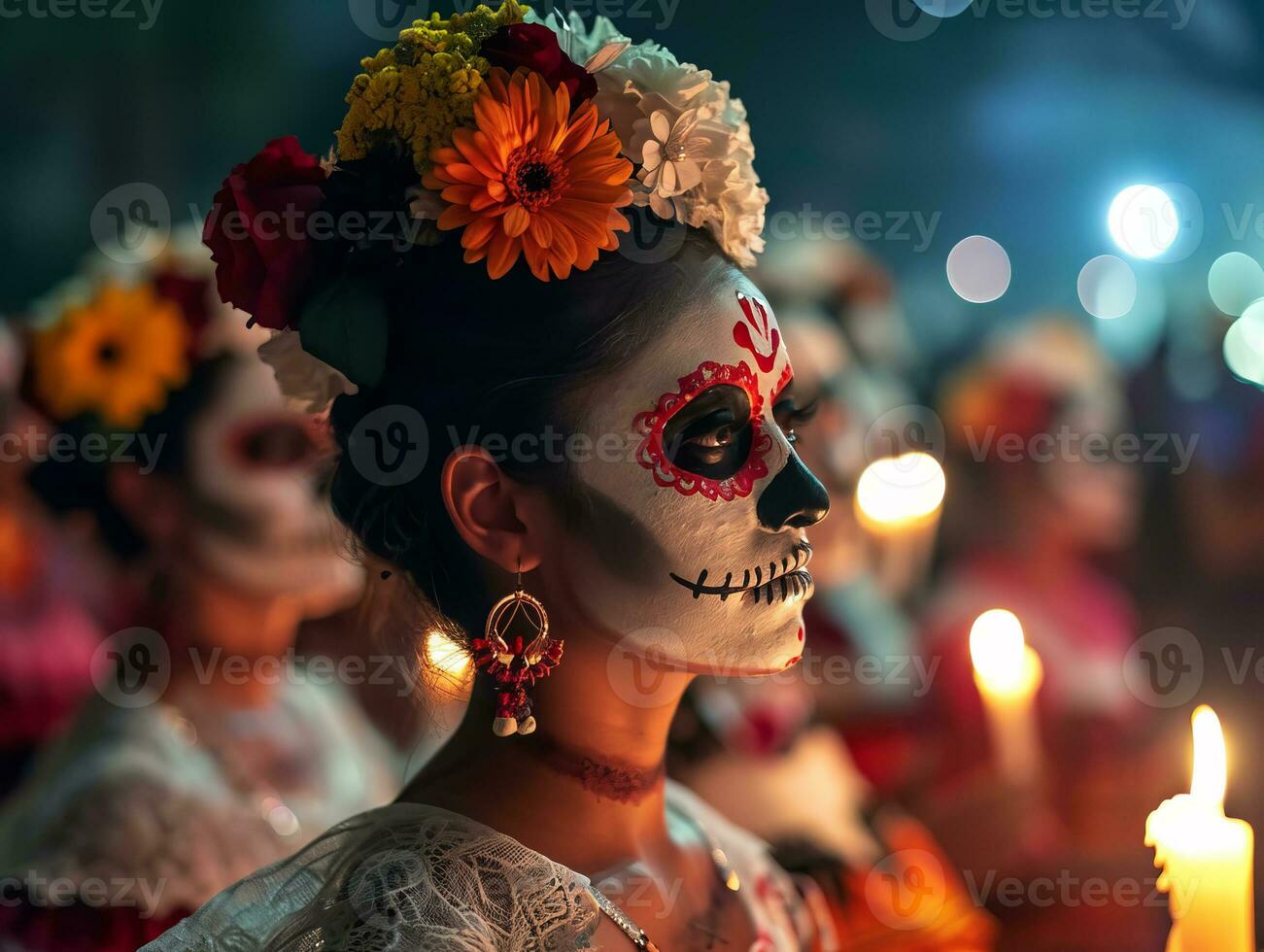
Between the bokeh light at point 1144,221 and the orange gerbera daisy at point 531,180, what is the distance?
6.93 feet

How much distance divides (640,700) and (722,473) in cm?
25

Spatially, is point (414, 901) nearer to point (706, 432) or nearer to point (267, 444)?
point (706, 432)

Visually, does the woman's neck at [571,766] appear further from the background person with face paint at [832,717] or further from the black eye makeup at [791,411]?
the background person with face paint at [832,717]

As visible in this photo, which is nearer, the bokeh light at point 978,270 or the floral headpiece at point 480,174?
the floral headpiece at point 480,174

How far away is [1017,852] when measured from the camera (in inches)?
102

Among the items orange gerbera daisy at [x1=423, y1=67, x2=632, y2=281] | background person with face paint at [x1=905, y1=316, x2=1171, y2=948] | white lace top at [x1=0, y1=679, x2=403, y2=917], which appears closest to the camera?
orange gerbera daisy at [x1=423, y1=67, x2=632, y2=281]

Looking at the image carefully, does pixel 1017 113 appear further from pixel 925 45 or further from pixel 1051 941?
pixel 1051 941

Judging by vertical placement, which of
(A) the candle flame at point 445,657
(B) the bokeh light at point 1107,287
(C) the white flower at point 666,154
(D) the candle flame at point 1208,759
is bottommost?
(D) the candle flame at point 1208,759

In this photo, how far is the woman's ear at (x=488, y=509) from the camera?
4.26 feet

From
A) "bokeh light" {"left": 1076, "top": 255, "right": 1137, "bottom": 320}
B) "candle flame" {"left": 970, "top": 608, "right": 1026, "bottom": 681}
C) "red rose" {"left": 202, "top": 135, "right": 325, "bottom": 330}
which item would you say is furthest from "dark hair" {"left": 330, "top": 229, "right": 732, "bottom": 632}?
"bokeh light" {"left": 1076, "top": 255, "right": 1137, "bottom": 320}

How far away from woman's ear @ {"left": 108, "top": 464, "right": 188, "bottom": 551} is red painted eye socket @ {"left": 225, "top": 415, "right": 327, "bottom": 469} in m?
0.17

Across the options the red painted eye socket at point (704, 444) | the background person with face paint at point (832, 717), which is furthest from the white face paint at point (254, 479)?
the red painted eye socket at point (704, 444)

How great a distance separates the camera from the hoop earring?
1.27 meters

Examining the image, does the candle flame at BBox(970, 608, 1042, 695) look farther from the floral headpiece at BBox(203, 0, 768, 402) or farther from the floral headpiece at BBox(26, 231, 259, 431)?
the floral headpiece at BBox(26, 231, 259, 431)
